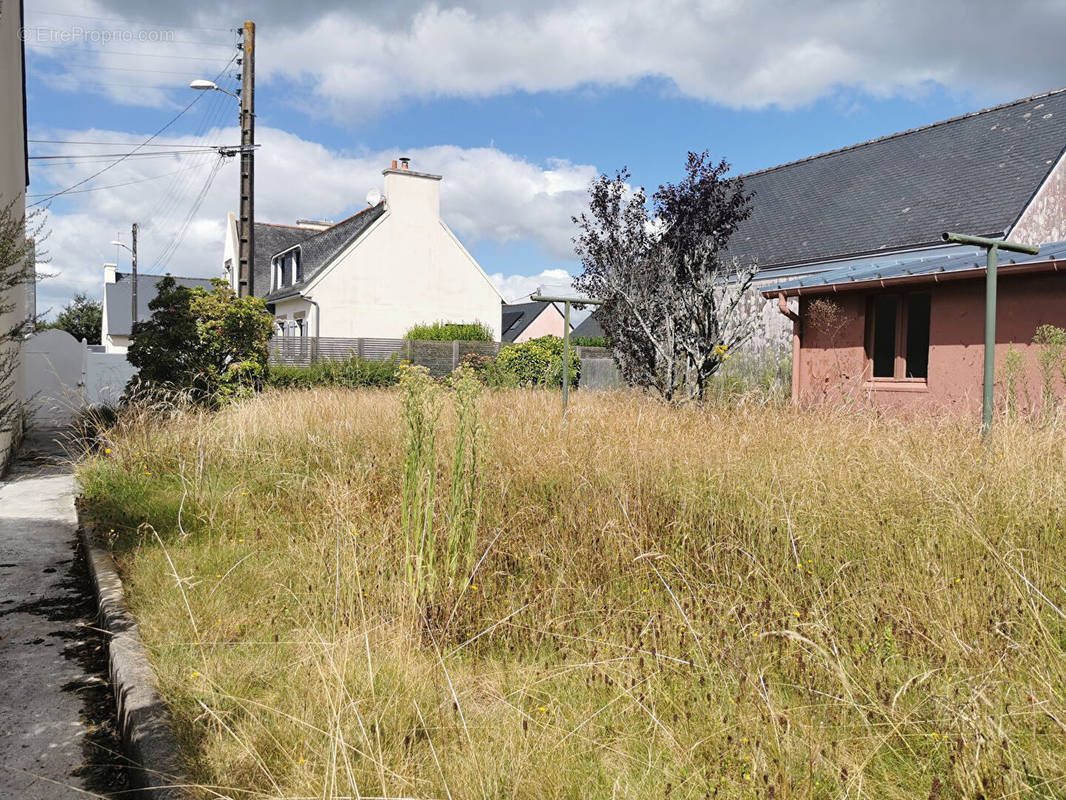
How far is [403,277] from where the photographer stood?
27844mm

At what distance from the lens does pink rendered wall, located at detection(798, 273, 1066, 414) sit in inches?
390

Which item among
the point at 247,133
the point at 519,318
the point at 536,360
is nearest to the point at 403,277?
the point at 536,360

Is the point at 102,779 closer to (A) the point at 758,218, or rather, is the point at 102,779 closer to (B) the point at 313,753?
(B) the point at 313,753

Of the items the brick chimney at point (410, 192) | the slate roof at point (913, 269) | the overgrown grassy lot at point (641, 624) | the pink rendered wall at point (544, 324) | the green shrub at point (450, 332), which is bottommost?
the overgrown grassy lot at point (641, 624)

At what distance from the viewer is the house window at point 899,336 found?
1164 cm

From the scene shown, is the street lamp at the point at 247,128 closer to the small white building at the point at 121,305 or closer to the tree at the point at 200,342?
the tree at the point at 200,342

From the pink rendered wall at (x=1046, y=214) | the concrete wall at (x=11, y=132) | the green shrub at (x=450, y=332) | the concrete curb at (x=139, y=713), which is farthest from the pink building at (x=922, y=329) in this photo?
the green shrub at (x=450, y=332)

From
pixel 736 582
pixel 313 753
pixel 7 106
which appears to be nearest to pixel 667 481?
pixel 736 582

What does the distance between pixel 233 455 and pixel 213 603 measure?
3.54 meters

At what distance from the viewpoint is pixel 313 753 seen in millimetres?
2557

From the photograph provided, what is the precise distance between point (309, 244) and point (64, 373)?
41.0 ft

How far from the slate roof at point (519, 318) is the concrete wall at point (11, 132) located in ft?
96.4

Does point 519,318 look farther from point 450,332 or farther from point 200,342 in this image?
point 200,342

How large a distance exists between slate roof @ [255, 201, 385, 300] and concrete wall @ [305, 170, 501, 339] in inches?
12.4
